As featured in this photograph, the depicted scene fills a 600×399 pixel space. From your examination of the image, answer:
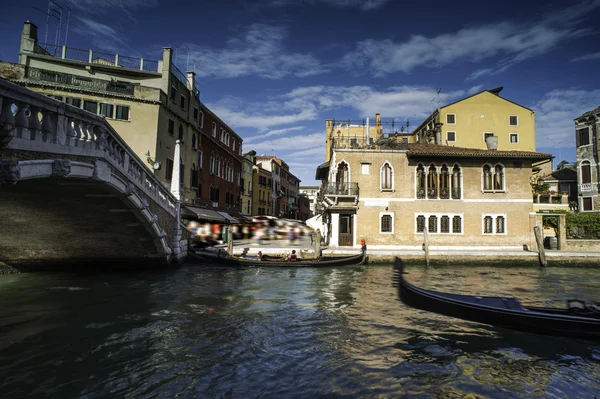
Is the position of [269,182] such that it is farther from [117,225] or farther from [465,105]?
[117,225]

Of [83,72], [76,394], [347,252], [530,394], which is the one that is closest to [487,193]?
[347,252]

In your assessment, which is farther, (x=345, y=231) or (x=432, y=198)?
(x=345, y=231)

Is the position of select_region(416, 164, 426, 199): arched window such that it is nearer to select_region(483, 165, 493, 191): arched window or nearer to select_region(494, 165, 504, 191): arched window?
select_region(483, 165, 493, 191): arched window

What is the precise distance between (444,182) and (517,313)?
1393 cm

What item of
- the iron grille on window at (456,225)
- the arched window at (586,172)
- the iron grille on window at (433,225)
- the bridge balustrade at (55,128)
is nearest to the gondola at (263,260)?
the iron grille on window at (433,225)

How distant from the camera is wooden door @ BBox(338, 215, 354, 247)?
19.5 meters

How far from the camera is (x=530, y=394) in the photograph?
4.57 meters

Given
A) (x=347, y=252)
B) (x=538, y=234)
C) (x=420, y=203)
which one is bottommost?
(x=347, y=252)

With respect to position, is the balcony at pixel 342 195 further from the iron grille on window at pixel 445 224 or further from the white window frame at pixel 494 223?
the white window frame at pixel 494 223

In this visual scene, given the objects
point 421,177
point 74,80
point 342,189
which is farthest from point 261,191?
point 74,80

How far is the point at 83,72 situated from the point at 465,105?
25499mm

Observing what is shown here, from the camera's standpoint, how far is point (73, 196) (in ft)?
29.7

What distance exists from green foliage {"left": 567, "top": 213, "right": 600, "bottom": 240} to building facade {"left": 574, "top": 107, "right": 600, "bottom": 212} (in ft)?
28.2

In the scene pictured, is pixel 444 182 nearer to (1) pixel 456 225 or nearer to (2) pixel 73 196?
(1) pixel 456 225
